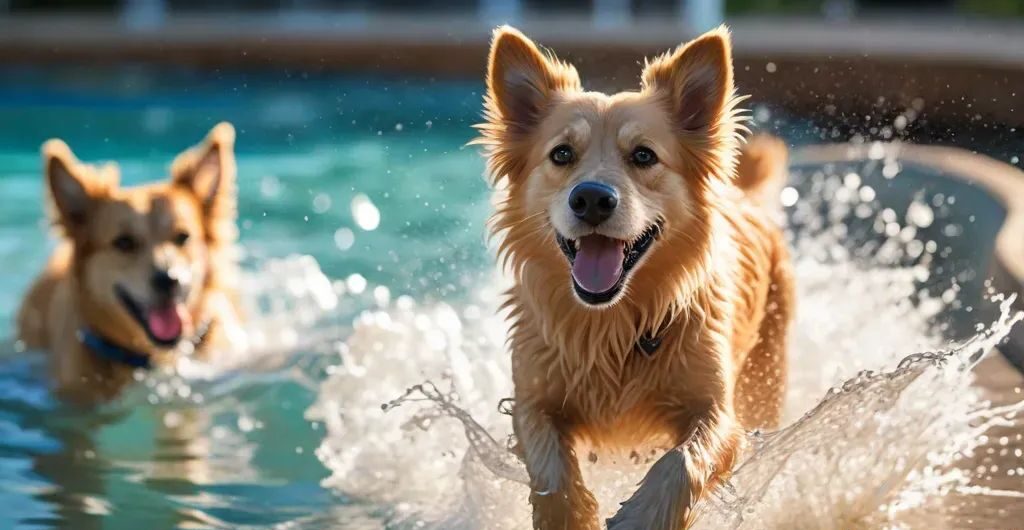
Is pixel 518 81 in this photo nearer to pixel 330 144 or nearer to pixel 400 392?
pixel 400 392

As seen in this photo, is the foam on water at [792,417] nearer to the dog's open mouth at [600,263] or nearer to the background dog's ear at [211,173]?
the dog's open mouth at [600,263]

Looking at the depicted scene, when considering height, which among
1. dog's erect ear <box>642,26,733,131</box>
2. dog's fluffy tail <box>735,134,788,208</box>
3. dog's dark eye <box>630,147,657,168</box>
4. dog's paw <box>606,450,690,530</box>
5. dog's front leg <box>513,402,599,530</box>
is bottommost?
dog's paw <box>606,450,690,530</box>

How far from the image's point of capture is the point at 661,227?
3479 mm

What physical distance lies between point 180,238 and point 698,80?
260 centimetres

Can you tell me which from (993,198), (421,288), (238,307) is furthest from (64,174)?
(993,198)

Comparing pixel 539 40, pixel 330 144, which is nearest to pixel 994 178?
pixel 330 144

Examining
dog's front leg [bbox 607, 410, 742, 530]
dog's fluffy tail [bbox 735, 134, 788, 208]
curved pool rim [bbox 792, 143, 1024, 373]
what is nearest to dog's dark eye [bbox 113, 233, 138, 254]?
dog's fluffy tail [bbox 735, 134, 788, 208]

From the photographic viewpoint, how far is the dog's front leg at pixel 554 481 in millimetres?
3297

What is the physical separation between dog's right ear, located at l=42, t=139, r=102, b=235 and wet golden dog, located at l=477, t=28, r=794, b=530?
7.41ft

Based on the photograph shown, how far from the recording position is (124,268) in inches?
212

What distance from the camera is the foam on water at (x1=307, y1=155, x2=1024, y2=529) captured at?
12.1 feet

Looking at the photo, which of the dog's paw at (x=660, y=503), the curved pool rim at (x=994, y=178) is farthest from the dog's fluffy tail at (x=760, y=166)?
the dog's paw at (x=660, y=503)

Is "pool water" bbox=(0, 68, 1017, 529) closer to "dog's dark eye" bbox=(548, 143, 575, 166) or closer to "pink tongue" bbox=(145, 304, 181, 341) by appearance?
"pink tongue" bbox=(145, 304, 181, 341)

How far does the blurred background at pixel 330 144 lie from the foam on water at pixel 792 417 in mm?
60
